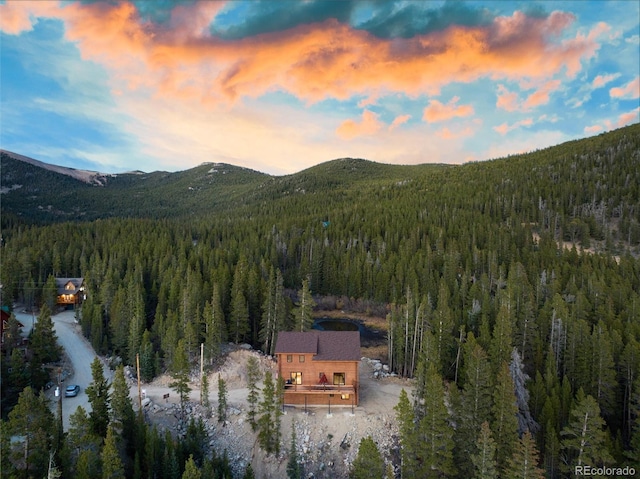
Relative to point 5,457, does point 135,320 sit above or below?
above

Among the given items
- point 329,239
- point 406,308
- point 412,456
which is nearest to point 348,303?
point 329,239

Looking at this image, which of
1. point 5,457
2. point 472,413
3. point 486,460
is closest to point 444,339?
point 472,413

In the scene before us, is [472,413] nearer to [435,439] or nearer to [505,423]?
[505,423]

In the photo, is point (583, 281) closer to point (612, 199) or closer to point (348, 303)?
point (348, 303)

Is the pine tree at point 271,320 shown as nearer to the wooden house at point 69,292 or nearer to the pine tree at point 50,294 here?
the wooden house at point 69,292

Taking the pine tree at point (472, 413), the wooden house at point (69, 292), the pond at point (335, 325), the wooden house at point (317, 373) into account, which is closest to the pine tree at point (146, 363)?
the wooden house at point (317, 373)

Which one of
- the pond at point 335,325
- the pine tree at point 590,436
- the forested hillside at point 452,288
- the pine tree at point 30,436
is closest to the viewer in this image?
the pine tree at point 30,436
